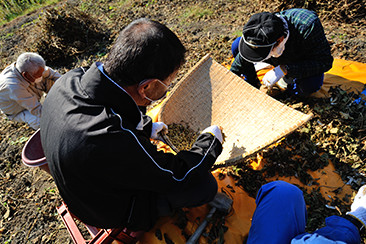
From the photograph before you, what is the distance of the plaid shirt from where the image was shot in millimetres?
2428

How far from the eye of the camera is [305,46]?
2.54 meters

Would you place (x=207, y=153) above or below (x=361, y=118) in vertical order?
above

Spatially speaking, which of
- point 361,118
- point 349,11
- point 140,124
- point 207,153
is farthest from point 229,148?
point 349,11

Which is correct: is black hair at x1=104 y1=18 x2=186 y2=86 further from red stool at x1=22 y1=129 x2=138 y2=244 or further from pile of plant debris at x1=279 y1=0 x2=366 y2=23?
pile of plant debris at x1=279 y1=0 x2=366 y2=23

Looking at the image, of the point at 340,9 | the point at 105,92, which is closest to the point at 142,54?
the point at 105,92

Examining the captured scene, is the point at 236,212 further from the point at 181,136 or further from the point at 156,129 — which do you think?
the point at 156,129

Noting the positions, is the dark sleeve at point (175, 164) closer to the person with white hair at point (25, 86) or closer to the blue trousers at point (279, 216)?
the blue trousers at point (279, 216)

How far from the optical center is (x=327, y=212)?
208 centimetres

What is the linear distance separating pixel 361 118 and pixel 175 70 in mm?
2277

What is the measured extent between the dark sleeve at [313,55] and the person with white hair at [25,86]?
10.3 feet

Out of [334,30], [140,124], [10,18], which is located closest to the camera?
[140,124]

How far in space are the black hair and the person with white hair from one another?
2.14 meters

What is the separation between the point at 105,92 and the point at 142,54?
1.02ft

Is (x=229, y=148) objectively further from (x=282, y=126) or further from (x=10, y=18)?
(x=10, y=18)
